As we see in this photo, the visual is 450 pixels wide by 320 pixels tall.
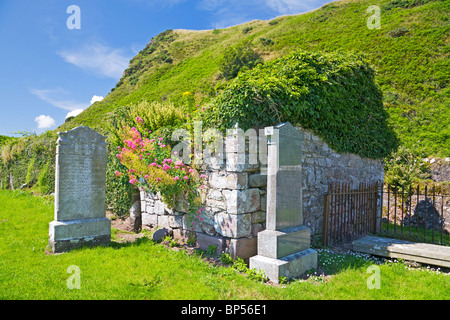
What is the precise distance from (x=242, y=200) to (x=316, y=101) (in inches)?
101

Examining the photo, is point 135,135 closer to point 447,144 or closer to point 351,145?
point 351,145

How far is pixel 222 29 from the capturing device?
48.6 metres

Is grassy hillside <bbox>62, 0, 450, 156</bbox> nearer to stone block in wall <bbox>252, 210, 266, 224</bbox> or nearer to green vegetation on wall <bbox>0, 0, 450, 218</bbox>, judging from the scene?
green vegetation on wall <bbox>0, 0, 450, 218</bbox>

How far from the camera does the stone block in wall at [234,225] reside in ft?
14.2

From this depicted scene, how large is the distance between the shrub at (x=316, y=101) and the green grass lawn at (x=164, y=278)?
230 cm

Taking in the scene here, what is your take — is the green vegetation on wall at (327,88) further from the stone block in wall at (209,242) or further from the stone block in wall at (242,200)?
the stone block in wall at (209,242)

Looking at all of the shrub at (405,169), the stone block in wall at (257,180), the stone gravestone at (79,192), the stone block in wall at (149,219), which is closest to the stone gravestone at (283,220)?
the stone block in wall at (257,180)

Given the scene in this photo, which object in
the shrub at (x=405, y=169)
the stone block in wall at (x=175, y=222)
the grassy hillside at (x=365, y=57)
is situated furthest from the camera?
the grassy hillside at (x=365, y=57)

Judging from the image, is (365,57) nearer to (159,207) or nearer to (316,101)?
(316,101)

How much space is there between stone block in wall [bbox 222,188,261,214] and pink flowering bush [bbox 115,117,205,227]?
2.38ft

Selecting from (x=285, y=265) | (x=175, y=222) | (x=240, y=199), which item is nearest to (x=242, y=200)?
(x=240, y=199)

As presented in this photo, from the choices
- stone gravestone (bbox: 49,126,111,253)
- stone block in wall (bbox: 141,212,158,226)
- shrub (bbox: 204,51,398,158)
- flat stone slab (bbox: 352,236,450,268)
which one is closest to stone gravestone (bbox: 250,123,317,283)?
shrub (bbox: 204,51,398,158)

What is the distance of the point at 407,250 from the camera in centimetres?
489
